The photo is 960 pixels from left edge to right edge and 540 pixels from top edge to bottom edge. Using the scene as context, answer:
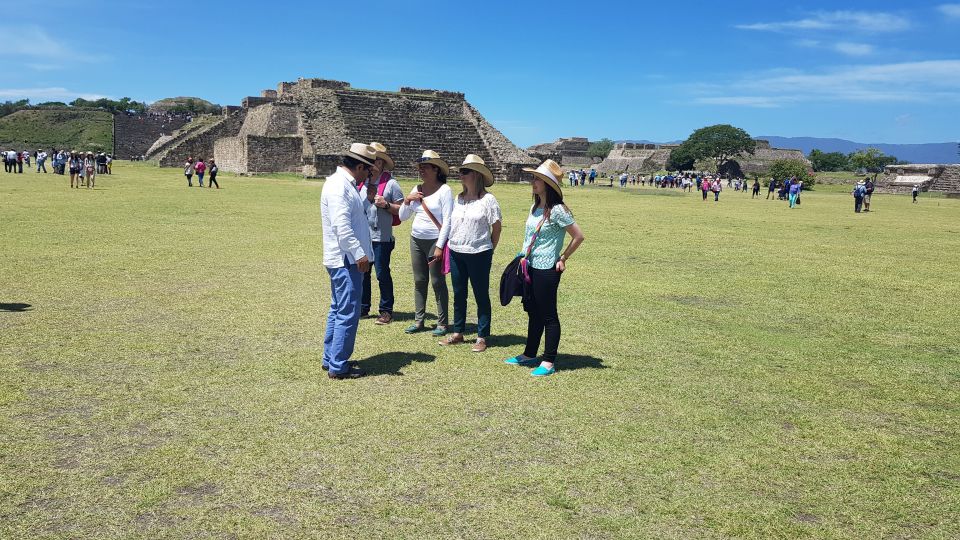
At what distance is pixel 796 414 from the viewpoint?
16.4 feet

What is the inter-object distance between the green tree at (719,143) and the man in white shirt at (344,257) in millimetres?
82945

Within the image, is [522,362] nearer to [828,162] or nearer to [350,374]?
[350,374]

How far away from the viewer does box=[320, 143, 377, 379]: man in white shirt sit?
5.52 meters

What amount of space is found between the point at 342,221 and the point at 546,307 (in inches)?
68.8

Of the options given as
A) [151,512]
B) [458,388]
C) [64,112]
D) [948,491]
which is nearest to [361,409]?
[458,388]

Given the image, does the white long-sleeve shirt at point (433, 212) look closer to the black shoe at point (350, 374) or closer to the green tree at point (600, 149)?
the black shoe at point (350, 374)

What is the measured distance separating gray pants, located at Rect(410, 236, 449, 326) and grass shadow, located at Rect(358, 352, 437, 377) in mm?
765

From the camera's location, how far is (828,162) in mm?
112750

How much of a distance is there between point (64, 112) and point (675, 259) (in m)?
95.8

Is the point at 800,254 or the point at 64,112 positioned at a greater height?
the point at 64,112

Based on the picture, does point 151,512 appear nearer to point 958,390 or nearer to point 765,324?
point 958,390

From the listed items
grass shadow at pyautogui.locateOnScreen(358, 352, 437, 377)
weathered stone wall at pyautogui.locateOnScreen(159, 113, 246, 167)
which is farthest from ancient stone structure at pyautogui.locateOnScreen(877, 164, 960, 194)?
grass shadow at pyautogui.locateOnScreen(358, 352, 437, 377)

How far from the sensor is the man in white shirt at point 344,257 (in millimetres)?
5523

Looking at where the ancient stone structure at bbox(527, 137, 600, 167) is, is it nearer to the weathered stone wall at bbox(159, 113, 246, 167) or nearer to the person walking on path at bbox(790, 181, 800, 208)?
the weathered stone wall at bbox(159, 113, 246, 167)
